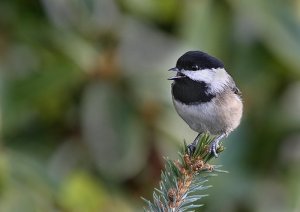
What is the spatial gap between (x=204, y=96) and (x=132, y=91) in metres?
1.24

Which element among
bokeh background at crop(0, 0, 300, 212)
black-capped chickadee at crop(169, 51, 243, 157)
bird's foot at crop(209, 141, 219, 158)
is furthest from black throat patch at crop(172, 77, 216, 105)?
bokeh background at crop(0, 0, 300, 212)

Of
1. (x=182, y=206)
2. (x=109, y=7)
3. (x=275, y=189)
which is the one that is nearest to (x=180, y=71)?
(x=182, y=206)

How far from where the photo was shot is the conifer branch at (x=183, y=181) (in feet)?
5.24

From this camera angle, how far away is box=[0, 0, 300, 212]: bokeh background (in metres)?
3.22

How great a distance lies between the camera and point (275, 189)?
3.47 meters

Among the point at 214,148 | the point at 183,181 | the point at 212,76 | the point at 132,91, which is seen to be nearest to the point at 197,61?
the point at 212,76

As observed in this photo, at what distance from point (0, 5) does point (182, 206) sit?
6.39 feet

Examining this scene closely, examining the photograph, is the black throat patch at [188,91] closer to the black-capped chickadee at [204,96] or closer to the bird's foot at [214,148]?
the black-capped chickadee at [204,96]

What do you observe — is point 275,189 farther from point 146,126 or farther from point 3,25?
point 3,25

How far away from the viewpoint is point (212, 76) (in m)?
2.06

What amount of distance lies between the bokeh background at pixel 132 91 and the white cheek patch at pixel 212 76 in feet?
3.46

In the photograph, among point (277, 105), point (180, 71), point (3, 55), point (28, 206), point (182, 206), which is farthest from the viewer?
point (277, 105)

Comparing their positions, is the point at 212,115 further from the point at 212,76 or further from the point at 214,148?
the point at 214,148

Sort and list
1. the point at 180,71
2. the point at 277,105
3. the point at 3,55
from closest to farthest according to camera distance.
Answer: the point at 180,71 < the point at 3,55 < the point at 277,105
